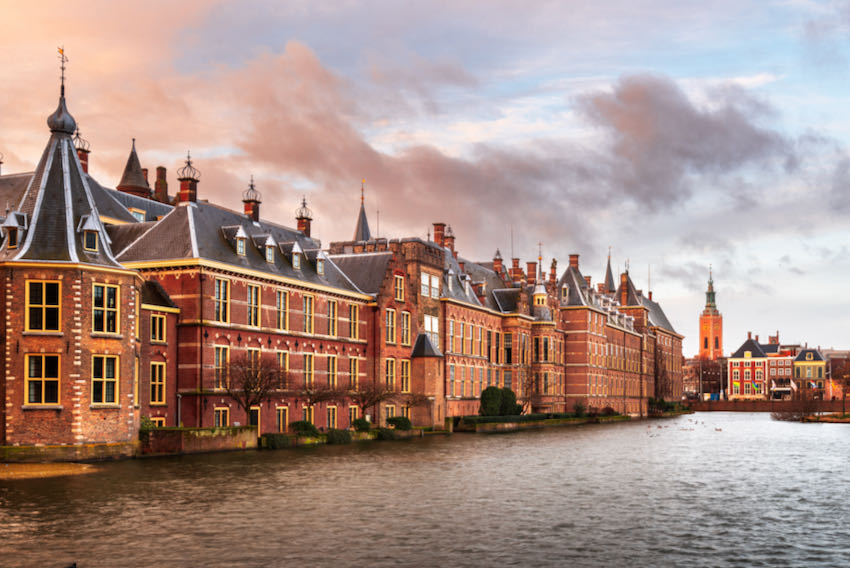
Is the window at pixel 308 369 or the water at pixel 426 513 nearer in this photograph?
the water at pixel 426 513

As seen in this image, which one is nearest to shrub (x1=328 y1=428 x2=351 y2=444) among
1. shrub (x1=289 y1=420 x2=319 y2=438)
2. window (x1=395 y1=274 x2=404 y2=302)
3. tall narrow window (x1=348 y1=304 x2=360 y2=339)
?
shrub (x1=289 y1=420 x2=319 y2=438)

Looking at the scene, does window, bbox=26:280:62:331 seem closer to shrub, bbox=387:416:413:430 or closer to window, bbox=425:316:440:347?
shrub, bbox=387:416:413:430

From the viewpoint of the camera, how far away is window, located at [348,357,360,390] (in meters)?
60.8

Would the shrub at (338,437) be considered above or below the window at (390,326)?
below

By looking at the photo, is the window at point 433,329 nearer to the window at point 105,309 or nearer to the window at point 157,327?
the window at point 157,327

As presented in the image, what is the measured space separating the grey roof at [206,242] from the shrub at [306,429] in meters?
8.63

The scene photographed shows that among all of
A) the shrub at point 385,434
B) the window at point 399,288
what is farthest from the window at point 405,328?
→ the shrub at point 385,434

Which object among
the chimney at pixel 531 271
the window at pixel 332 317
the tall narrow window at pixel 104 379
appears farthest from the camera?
the chimney at pixel 531 271

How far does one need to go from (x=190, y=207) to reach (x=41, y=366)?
15.1 meters

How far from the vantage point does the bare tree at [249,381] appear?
46.6m

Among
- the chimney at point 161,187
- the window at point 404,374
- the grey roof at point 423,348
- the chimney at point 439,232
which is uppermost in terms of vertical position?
the chimney at point 161,187

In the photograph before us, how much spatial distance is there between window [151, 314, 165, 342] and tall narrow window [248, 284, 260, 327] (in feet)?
19.4

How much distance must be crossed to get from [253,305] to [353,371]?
12338 millimetres

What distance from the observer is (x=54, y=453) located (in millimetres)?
36062
